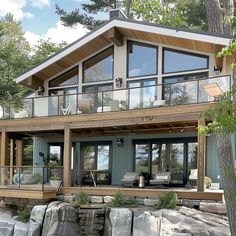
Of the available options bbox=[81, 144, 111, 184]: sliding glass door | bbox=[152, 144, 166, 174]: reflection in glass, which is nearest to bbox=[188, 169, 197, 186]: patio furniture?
bbox=[152, 144, 166, 174]: reflection in glass

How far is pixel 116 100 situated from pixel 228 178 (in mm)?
6999

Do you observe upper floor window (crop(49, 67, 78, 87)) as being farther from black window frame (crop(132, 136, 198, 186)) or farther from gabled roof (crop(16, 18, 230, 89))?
black window frame (crop(132, 136, 198, 186))

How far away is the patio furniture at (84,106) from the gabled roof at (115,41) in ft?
8.76

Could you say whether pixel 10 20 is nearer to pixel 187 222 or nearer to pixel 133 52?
pixel 133 52

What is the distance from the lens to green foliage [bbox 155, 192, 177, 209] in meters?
11.6

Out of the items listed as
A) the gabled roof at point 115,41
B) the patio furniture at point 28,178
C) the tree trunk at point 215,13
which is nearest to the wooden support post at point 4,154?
the patio furniture at point 28,178

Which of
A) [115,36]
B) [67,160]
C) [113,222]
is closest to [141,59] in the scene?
[115,36]

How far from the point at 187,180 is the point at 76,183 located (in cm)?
441

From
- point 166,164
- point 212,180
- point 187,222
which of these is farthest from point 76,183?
point 187,222

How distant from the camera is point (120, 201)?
12250mm

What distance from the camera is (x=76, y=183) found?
1602 cm

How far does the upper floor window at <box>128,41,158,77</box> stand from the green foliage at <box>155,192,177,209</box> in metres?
5.75

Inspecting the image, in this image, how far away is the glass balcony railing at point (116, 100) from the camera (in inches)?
517

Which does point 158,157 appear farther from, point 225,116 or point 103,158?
point 225,116
